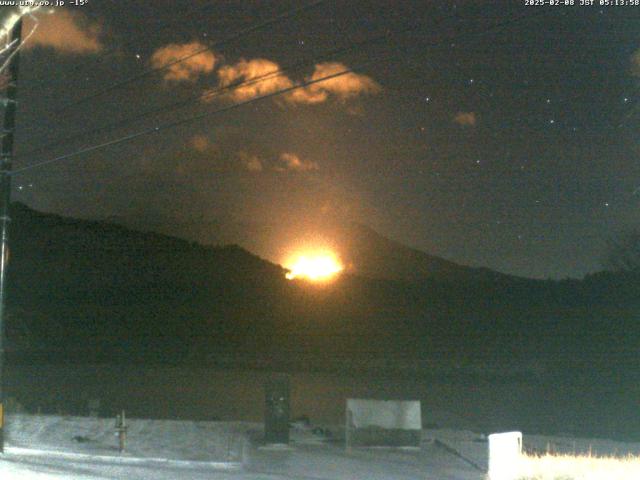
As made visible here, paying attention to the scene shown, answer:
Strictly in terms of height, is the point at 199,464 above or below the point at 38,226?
below

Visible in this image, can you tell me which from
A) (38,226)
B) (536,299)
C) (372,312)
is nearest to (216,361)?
(372,312)

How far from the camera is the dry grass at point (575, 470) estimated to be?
38.6 ft

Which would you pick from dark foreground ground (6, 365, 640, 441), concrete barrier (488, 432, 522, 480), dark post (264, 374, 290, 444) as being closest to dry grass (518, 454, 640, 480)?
concrete barrier (488, 432, 522, 480)

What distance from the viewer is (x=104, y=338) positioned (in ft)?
216

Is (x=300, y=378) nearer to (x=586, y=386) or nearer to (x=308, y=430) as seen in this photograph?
(x=586, y=386)

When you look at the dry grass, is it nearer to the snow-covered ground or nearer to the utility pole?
the snow-covered ground

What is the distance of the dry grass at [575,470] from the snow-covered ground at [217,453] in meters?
1.48

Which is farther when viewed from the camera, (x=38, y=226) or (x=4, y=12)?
(x=38, y=226)

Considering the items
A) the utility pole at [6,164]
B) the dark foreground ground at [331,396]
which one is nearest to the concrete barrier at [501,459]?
the utility pole at [6,164]

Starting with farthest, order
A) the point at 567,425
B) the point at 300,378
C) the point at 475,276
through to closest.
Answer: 1. the point at 475,276
2. the point at 300,378
3. the point at 567,425

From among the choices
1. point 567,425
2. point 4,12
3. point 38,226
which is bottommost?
point 567,425

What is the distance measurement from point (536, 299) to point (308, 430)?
193 ft

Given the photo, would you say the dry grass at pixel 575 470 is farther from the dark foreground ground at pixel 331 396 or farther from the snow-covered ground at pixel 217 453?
the dark foreground ground at pixel 331 396

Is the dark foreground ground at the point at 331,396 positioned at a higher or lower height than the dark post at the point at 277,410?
lower
